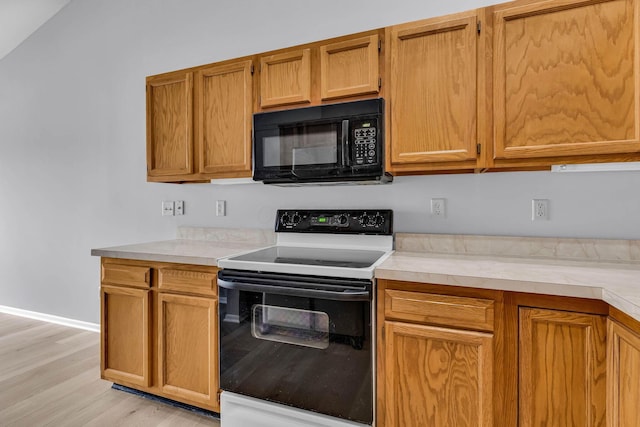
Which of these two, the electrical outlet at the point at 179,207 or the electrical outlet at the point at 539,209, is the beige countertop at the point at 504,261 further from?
the electrical outlet at the point at 179,207

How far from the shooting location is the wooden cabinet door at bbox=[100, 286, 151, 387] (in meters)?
1.99

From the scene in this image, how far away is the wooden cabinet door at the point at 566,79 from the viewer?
1.39 meters

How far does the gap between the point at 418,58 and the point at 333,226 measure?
3.36 feet

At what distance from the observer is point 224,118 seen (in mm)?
2129

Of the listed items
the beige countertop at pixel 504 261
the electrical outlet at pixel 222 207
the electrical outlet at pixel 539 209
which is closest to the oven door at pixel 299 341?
the beige countertop at pixel 504 261

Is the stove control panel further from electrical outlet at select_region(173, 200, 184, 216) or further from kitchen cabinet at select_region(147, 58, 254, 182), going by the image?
electrical outlet at select_region(173, 200, 184, 216)

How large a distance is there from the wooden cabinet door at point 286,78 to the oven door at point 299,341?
1000 millimetres

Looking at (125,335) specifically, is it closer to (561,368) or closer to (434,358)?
(434,358)

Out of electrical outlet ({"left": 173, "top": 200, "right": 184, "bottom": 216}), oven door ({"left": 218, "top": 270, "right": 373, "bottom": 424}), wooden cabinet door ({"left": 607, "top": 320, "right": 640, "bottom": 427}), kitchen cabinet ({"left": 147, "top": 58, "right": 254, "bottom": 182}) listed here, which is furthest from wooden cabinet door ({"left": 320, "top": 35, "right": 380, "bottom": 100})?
electrical outlet ({"left": 173, "top": 200, "right": 184, "bottom": 216})

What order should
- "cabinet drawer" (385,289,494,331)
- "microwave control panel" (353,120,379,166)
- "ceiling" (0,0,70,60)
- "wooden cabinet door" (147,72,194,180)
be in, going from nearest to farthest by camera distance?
"cabinet drawer" (385,289,494,331) → "microwave control panel" (353,120,379,166) → "wooden cabinet door" (147,72,194,180) → "ceiling" (0,0,70,60)

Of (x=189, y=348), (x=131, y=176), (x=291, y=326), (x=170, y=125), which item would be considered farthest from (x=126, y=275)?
(x=131, y=176)

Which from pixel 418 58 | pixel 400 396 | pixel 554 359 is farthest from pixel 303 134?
pixel 554 359

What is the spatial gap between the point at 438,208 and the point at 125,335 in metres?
2.02

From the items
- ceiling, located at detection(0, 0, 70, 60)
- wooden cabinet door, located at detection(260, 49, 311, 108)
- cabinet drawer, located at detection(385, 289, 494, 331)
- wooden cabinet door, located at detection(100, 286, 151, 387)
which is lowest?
wooden cabinet door, located at detection(100, 286, 151, 387)
